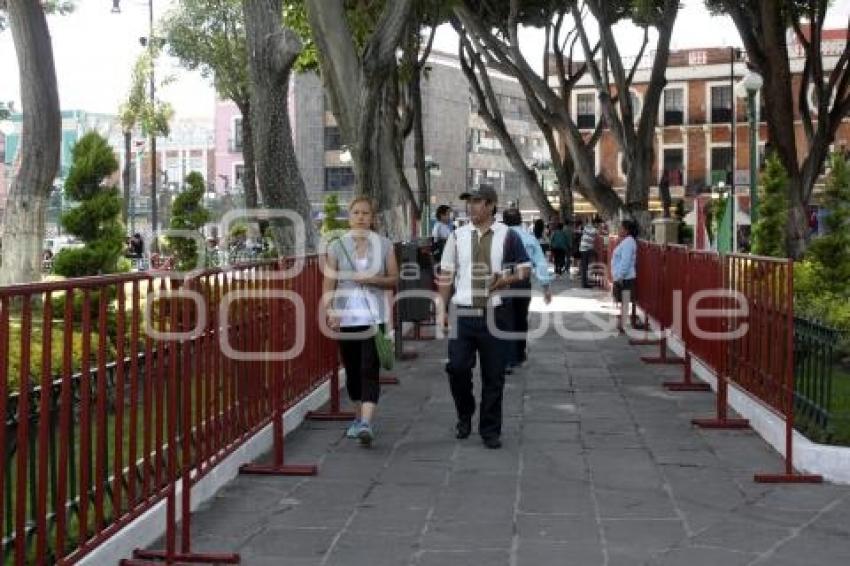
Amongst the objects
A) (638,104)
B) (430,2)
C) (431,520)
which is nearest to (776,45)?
(430,2)

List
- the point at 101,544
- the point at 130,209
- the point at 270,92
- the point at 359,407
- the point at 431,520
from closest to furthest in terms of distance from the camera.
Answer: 1. the point at 101,544
2. the point at 431,520
3. the point at 359,407
4. the point at 270,92
5. the point at 130,209

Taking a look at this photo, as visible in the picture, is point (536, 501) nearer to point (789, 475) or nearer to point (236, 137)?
point (789, 475)


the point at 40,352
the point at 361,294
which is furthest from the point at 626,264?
the point at 40,352

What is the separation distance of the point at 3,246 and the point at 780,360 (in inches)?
454

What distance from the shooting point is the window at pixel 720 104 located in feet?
205

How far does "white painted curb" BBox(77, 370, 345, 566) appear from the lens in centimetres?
496

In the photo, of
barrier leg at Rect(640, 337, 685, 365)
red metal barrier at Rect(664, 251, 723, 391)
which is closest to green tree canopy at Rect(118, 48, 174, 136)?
barrier leg at Rect(640, 337, 685, 365)

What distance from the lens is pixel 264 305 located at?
276 inches

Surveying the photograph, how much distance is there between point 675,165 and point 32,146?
2069 inches

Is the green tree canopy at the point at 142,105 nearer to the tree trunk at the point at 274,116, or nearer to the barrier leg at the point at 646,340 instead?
the barrier leg at the point at 646,340

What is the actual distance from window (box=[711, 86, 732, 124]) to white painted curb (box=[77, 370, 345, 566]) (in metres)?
56.1

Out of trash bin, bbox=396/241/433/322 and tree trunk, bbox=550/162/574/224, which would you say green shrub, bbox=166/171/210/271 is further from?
trash bin, bbox=396/241/433/322

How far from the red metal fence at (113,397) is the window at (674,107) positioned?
59485 millimetres

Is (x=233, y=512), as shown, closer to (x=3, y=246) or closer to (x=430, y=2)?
(x=3, y=246)
